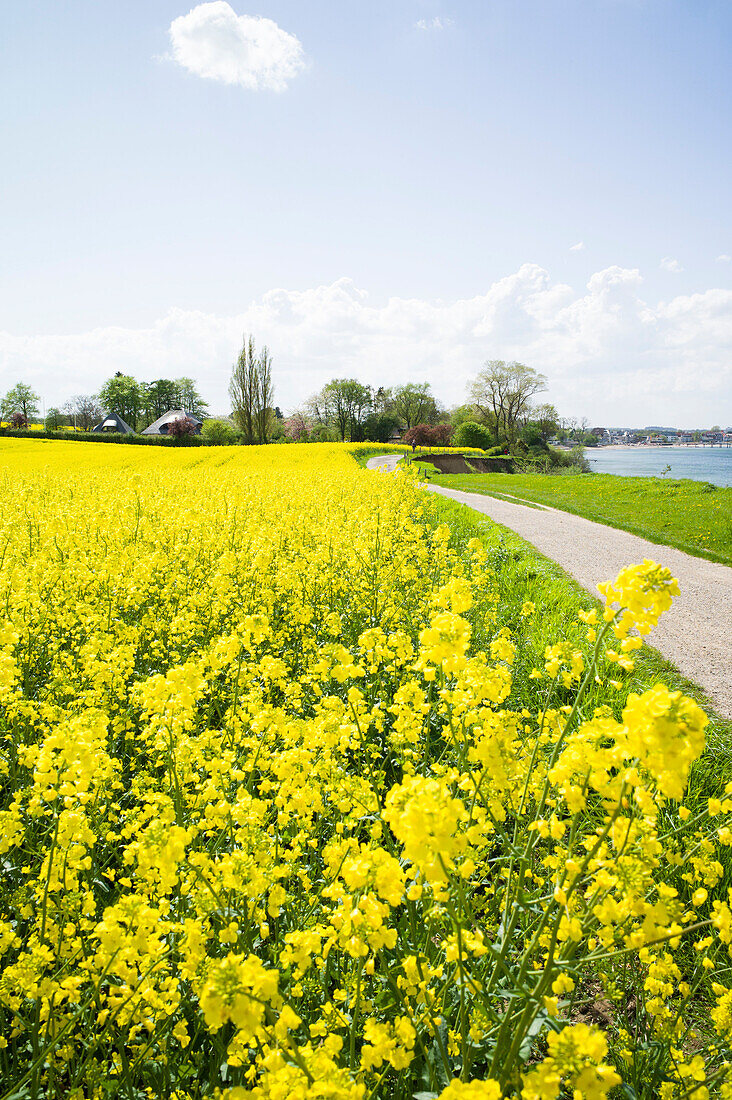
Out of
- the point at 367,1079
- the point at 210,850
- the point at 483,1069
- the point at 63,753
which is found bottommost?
the point at 483,1069

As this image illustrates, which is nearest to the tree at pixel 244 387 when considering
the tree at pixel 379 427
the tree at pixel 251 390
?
the tree at pixel 251 390

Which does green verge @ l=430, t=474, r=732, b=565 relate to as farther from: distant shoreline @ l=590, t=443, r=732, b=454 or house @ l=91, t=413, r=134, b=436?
distant shoreline @ l=590, t=443, r=732, b=454

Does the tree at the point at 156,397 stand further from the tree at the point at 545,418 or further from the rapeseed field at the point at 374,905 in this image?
the rapeseed field at the point at 374,905

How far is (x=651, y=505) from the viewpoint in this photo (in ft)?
59.4

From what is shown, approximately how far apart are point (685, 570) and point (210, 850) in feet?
30.5

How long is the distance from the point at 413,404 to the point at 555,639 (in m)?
78.3

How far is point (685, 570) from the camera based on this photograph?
9.33 metres

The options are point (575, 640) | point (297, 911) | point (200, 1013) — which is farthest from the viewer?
point (575, 640)

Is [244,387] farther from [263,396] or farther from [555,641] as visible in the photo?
[555,641]

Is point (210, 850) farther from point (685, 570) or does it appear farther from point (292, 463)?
point (292, 463)

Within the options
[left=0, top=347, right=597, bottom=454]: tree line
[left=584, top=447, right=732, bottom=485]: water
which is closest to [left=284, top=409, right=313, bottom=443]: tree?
[left=0, top=347, right=597, bottom=454]: tree line

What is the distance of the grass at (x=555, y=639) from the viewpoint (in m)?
3.91

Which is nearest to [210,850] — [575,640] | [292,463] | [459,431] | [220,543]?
[575,640]

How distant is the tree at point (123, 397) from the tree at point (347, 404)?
2837cm
